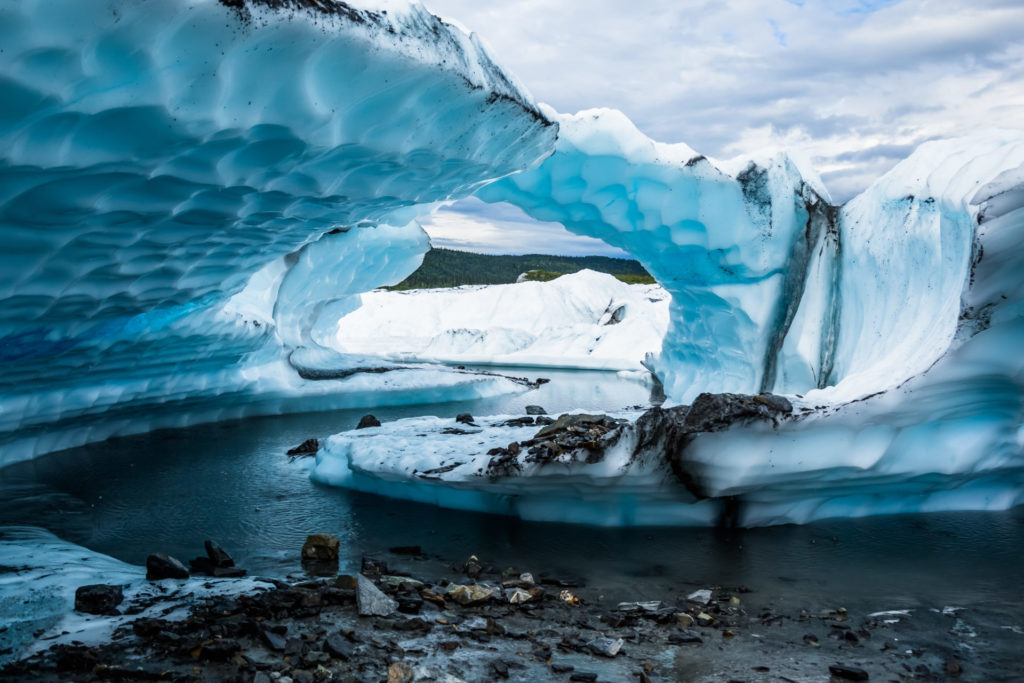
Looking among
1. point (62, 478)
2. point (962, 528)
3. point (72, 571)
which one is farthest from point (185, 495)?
point (962, 528)

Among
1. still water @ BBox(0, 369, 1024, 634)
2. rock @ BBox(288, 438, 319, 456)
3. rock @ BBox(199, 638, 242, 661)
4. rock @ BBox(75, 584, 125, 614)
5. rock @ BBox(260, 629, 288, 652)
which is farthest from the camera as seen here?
rock @ BBox(288, 438, 319, 456)

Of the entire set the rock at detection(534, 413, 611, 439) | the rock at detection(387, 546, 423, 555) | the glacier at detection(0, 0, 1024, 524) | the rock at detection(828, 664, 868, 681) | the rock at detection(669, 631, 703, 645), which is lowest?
the rock at detection(669, 631, 703, 645)

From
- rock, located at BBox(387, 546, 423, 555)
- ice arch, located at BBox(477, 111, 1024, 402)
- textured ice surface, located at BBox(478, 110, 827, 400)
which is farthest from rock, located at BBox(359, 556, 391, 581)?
textured ice surface, located at BBox(478, 110, 827, 400)

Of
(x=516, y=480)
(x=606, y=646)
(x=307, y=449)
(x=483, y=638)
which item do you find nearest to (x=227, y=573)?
(x=483, y=638)

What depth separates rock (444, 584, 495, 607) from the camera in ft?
11.5

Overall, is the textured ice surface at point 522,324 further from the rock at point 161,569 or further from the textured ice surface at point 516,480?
A: the rock at point 161,569

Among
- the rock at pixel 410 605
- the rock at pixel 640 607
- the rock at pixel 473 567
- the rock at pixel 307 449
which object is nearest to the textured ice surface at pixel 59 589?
the rock at pixel 410 605

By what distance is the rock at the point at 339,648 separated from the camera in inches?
111

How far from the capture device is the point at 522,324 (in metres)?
23.9

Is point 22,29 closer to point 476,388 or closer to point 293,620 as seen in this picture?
point 293,620

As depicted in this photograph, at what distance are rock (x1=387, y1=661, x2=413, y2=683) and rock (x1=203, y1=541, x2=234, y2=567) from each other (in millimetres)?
1725

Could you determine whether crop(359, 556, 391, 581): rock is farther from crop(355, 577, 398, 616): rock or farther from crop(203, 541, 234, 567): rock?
crop(203, 541, 234, 567): rock

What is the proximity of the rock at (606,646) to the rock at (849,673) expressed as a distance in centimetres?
79

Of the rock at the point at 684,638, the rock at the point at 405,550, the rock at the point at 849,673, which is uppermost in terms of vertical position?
the rock at the point at 405,550
